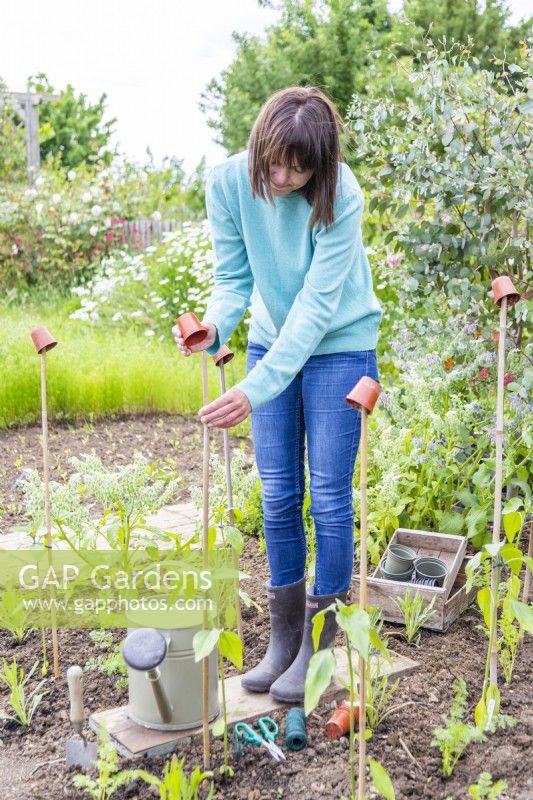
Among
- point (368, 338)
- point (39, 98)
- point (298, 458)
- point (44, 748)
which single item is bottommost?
point (44, 748)

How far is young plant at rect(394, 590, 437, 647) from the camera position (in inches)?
97.9

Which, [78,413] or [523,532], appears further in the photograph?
[78,413]

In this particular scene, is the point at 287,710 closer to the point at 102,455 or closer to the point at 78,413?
the point at 102,455

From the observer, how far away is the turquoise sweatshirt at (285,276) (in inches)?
76.2

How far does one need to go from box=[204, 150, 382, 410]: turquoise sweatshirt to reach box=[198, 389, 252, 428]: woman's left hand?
31 mm

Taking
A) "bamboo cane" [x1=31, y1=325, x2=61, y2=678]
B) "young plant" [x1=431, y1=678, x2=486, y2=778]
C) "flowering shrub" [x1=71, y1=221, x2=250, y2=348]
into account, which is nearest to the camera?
"young plant" [x1=431, y1=678, x2=486, y2=778]

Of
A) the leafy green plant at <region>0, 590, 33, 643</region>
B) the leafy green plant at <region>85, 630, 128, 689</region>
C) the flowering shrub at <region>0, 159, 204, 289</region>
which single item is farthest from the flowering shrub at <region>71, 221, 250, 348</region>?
the leafy green plant at <region>85, 630, 128, 689</region>

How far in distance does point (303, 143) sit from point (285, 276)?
339 mm

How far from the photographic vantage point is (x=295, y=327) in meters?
1.93

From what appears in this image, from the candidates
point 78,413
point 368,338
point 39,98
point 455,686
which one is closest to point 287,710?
point 455,686

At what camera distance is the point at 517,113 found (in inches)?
113

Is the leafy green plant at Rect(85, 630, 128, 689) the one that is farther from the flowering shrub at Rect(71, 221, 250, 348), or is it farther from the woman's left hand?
the flowering shrub at Rect(71, 221, 250, 348)

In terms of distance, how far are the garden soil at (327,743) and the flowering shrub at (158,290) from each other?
14.3 ft

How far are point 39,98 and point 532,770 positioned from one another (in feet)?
37.9
